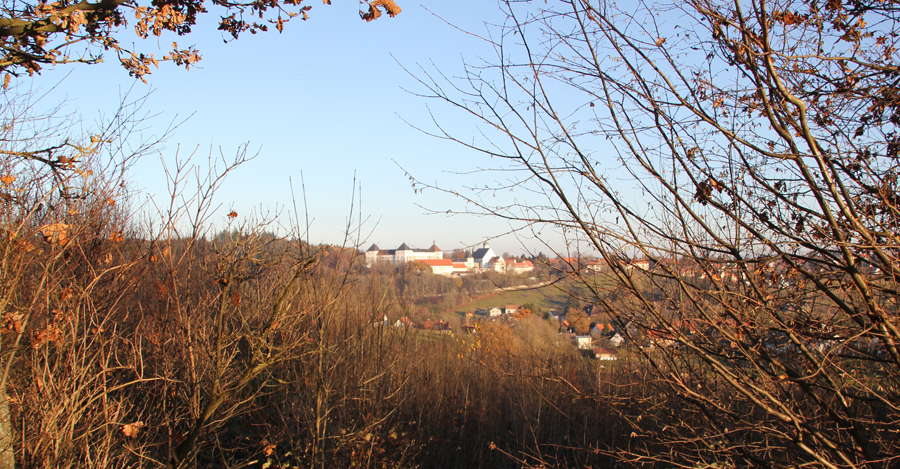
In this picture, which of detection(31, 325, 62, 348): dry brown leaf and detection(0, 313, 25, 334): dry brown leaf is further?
detection(31, 325, 62, 348): dry brown leaf

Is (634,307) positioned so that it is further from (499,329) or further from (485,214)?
(499,329)

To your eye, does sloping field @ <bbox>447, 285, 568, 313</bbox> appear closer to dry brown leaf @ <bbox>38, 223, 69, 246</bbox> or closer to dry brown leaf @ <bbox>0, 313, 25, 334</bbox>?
dry brown leaf @ <bbox>38, 223, 69, 246</bbox>

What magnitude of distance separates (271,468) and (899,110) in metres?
5.53

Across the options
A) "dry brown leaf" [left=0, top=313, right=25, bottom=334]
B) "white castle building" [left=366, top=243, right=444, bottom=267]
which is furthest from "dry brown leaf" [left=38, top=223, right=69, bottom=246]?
"white castle building" [left=366, top=243, right=444, bottom=267]

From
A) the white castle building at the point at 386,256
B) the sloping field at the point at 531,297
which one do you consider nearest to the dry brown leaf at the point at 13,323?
the white castle building at the point at 386,256

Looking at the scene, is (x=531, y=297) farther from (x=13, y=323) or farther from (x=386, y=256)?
(x=386, y=256)

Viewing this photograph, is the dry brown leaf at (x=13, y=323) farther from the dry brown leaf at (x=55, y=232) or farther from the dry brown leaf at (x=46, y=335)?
the dry brown leaf at (x=55, y=232)

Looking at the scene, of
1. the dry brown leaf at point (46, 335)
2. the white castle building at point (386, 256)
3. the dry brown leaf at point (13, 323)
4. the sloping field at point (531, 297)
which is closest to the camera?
the sloping field at point (531, 297)

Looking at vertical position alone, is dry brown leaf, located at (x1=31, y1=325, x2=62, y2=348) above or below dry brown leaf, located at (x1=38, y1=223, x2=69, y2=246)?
below

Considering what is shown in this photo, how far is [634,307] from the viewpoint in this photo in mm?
2809

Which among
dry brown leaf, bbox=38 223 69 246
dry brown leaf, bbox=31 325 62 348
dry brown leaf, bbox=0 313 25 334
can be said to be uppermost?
dry brown leaf, bbox=38 223 69 246

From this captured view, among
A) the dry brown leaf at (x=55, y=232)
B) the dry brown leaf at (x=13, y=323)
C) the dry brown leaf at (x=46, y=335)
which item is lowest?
the dry brown leaf at (x=46, y=335)

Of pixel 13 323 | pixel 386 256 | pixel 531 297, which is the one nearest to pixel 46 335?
pixel 13 323

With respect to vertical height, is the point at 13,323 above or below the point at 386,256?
below
